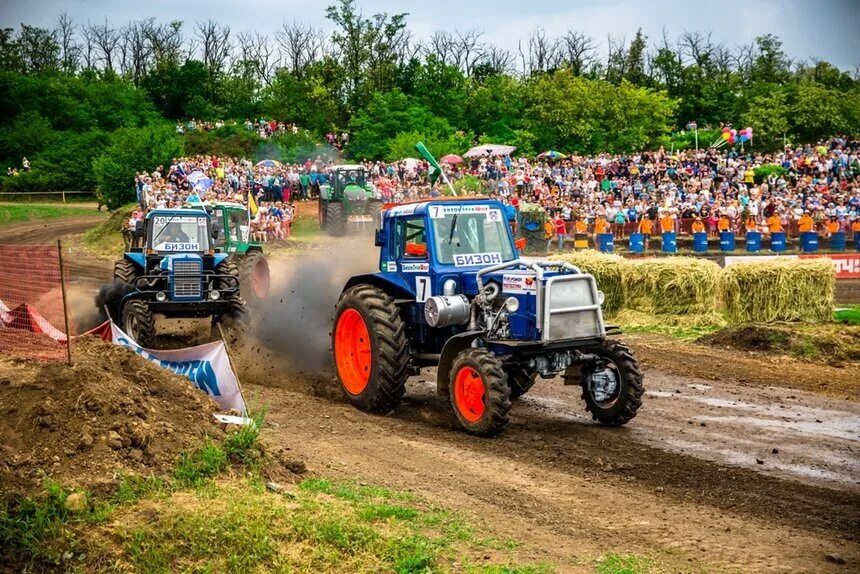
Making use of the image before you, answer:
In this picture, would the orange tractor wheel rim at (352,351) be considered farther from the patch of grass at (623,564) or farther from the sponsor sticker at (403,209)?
the patch of grass at (623,564)

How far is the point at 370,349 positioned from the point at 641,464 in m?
3.60

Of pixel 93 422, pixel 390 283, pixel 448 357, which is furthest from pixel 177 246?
pixel 93 422

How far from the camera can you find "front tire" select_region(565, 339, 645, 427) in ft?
33.4

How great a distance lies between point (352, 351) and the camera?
1175 cm

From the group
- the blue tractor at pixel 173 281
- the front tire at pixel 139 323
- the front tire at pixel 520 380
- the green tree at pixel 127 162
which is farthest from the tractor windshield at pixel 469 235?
the green tree at pixel 127 162

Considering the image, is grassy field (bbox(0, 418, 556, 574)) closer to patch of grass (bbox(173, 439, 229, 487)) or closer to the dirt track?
patch of grass (bbox(173, 439, 229, 487))

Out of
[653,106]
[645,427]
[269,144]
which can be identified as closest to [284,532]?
[645,427]

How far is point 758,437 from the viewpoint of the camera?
10094 mm

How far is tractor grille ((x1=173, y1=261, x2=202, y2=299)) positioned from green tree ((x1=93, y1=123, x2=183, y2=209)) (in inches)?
1052

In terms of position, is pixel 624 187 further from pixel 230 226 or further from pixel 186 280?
pixel 186 280

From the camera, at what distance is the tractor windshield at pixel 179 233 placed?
1653 centimetres

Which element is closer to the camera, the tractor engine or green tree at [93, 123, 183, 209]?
the tractor engine

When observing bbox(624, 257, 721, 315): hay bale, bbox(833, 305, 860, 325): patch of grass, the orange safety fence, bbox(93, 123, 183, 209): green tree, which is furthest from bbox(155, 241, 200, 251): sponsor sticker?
bbox(93, 123, 183, 209): green tree

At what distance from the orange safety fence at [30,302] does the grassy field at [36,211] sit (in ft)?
103
